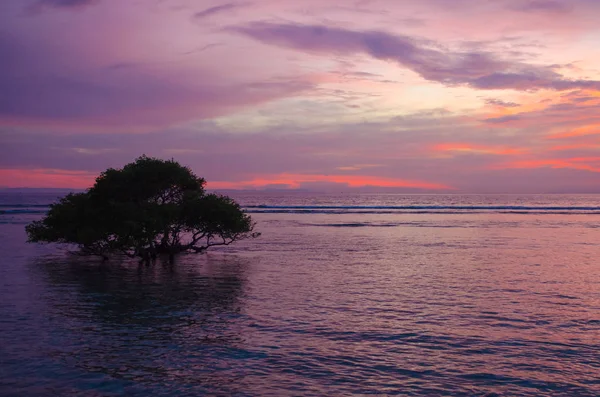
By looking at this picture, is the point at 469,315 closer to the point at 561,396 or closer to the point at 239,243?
the point at 561,396

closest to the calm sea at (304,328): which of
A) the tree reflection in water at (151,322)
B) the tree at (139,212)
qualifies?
the tree reflection in water at (151,322)

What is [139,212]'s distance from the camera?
97.3 feet

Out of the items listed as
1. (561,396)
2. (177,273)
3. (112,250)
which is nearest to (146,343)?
(561,396)

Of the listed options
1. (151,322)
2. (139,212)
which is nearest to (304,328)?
(151,322)

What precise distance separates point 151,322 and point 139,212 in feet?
47.5

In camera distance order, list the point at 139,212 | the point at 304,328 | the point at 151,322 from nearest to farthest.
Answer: the point at 304,328 < the point at 151,322 < the point at 139,212

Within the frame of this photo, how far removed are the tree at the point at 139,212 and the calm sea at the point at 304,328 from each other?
1.75 meters

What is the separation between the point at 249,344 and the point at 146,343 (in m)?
2.76

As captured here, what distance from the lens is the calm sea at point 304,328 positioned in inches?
433

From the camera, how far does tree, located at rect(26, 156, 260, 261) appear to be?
30.0 meters

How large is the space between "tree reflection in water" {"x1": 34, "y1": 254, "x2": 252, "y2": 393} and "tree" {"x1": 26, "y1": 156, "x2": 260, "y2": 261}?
248 centimetres

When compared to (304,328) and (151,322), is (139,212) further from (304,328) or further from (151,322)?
(304,328)

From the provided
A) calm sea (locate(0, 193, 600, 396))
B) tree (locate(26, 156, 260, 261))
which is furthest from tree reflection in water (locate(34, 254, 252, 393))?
tree (locate(26, 156, 260, 261))

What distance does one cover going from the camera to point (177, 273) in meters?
27.4
